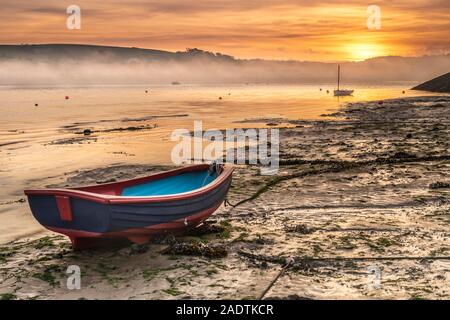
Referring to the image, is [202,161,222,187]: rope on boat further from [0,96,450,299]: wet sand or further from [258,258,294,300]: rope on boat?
[258,258,294,300]: rope on boat

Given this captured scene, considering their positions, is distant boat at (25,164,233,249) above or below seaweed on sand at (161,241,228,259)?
above

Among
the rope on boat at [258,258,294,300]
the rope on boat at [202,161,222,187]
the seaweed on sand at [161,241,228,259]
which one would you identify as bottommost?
the rope on boat at [258,258,294,300]

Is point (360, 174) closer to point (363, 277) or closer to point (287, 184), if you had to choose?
point (287, 184)

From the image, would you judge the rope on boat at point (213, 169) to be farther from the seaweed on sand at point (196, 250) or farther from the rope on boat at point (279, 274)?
the rope on boat at point (279, 274)

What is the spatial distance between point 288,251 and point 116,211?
3.42 metres

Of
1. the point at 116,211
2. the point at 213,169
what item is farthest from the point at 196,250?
the point at 213,169

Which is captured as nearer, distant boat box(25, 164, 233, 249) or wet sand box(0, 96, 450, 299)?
wet sand box(0, 96, 450, 299)

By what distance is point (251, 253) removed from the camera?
385 inches

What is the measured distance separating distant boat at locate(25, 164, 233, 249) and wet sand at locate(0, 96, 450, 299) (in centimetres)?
42

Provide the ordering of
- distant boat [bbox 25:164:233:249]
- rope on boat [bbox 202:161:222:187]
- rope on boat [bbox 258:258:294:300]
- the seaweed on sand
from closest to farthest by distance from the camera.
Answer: rope on boat [bbox 258:258:294:300], distant boat [bbox 25:164:233:249], the seaweed on sand, rope on boat [bbox 202:161:222:187]

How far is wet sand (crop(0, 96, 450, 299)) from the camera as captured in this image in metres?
8.20

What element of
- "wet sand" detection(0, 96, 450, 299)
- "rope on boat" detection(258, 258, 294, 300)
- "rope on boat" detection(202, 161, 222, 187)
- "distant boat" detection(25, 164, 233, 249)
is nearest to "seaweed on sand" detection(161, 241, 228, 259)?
"wet sand" detection(0, 96, 450, 299)

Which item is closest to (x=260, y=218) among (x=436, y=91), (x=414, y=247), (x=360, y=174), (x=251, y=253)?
(x=251, y=253)

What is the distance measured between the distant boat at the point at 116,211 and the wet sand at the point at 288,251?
16.7 inches
